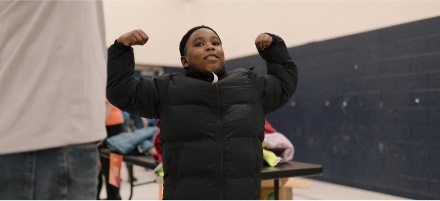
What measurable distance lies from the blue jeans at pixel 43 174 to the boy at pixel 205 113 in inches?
26.3

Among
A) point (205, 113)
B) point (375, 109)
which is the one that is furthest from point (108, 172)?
point (375, 109)

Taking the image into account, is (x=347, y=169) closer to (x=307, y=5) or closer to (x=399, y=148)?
(x=399, y=148)

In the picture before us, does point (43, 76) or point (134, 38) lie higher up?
point (134, 38)

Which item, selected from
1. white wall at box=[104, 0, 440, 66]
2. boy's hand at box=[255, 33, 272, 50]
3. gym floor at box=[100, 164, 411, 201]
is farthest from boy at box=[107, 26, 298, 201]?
white wall at box=[104, 0, 440, 66]

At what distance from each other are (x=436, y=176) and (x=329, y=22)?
7.99 ft

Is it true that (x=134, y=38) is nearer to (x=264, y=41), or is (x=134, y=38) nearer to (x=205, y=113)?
(x=205, y=113)

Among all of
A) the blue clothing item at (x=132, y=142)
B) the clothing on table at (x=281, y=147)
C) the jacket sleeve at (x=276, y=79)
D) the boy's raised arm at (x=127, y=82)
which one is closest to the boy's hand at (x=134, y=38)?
the boy's raised arm at (x=127, y=82)

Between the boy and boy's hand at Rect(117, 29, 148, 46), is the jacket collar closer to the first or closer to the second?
the boy

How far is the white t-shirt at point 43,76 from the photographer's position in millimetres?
746

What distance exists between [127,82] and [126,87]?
24 millimetres

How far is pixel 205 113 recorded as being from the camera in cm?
144

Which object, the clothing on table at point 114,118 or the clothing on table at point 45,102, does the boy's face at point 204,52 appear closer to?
the clothing on table at point 45,102

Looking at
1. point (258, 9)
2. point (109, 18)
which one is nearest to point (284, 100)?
point (258, 9)

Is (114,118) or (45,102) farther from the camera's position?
(114,118)
